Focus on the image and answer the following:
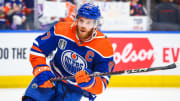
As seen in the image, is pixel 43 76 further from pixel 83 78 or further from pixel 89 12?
pixel 89 12

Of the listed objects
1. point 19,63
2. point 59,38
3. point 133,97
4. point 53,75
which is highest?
point 59,38

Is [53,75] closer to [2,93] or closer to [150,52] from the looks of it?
[2,93]

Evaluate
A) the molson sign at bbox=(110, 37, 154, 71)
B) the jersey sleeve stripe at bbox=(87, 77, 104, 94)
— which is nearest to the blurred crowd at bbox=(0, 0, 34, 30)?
the molson sign at bbox=(110, 37, 154, 71)

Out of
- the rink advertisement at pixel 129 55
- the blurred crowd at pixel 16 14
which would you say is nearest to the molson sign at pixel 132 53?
the rink advertisement at pixel 129 55

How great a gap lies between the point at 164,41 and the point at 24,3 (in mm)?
1935

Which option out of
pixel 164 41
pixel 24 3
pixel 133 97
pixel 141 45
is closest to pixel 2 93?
pixel 24 3

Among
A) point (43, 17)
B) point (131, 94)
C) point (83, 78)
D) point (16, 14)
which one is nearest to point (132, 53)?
point (131, 94)

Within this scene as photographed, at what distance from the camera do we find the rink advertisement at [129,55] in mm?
4781

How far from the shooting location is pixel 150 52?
508cm

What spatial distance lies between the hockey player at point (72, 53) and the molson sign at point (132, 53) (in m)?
2.45

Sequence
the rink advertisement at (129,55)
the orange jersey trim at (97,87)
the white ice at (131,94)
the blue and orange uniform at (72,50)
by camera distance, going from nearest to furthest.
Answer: the orange jersey trim at (97,87)
the blue and orange uniform at (72,50)
the white ice at (131,94)
the rink advertisement at (129,55)

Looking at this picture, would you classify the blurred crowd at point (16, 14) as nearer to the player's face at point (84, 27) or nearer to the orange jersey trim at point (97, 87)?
the player's face at point (84, 27)

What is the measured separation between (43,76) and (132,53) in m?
2.78

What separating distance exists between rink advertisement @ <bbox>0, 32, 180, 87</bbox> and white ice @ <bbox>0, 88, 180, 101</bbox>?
0.19 meters
